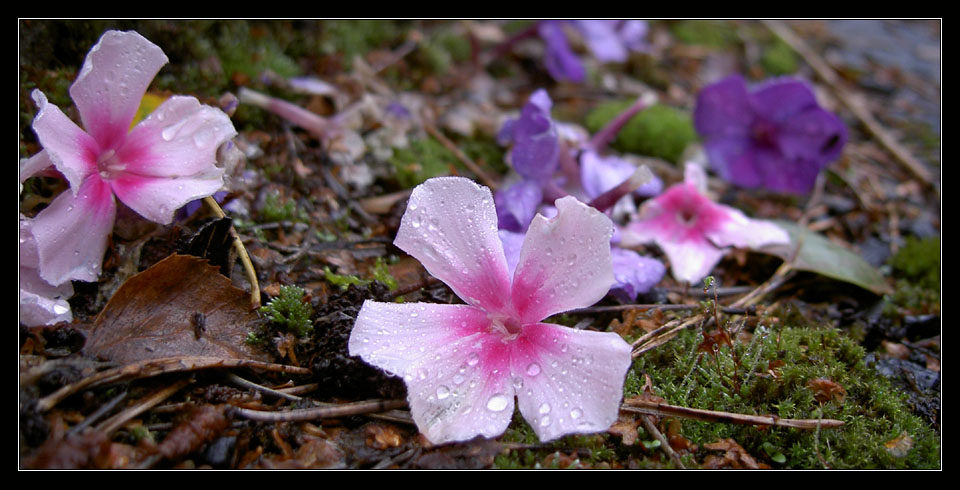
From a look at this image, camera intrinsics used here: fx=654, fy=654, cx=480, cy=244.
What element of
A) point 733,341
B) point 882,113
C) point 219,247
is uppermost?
point 219,247

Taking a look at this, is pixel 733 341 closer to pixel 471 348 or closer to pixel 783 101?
pixel 471 348

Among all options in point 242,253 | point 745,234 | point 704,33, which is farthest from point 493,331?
point 704,33

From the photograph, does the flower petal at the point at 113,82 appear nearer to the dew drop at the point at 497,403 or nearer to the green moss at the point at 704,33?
the dew drop at the point at 497,403

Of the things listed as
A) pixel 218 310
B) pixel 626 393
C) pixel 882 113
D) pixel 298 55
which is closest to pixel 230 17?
pixel 298 55

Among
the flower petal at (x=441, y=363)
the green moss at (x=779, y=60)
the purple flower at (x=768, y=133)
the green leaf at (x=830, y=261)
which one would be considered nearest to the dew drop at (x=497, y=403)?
the flower petal at (x=441, y=363)

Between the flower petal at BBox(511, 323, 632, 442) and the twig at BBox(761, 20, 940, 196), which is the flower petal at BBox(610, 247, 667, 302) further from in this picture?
the twig at BBox(761, 20, 940, 196)

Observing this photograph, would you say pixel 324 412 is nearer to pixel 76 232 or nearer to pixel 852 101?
pixel 76 232
